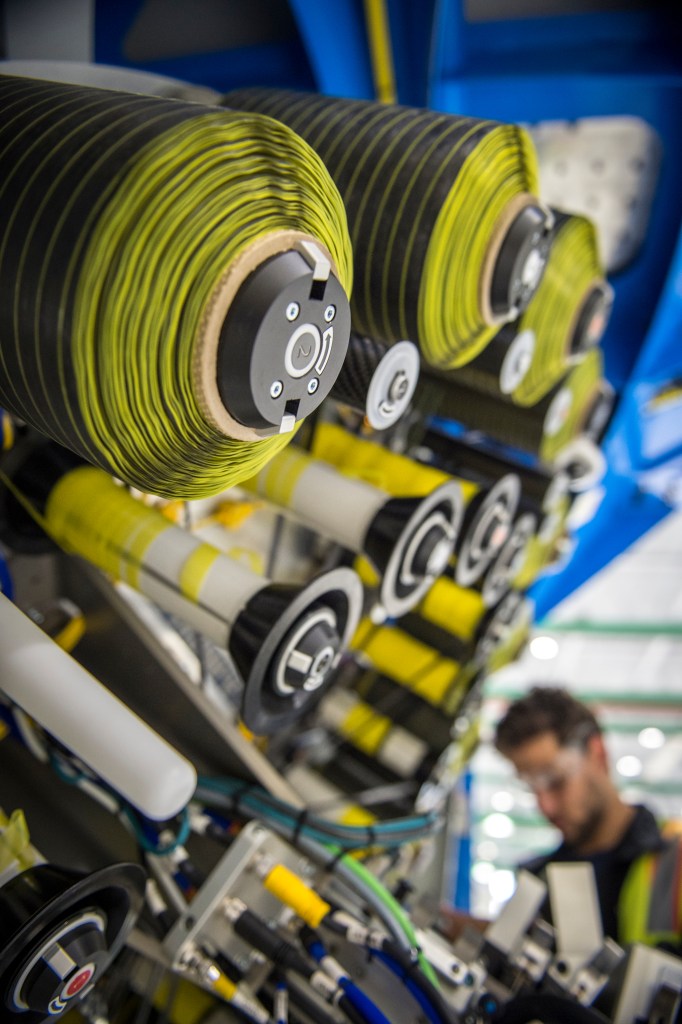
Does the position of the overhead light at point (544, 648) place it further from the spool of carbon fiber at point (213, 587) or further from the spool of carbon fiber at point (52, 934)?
the spool of carbon fiber at point (52, 934)

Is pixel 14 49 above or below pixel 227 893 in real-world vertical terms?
above

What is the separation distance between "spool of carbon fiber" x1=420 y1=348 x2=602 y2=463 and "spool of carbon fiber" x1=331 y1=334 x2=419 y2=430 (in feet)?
2.09

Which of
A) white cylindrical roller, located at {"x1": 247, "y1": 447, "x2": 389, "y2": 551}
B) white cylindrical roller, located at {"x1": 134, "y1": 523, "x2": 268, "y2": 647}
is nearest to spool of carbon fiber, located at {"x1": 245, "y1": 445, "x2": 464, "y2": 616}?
white cylindrical roller, located at {"x1": 247, "y1": 447, "x2": 389, "y2": 551}

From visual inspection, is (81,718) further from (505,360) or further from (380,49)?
(380,49)

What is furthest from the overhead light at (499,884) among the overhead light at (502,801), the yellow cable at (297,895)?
the yellow cable at (297,895)

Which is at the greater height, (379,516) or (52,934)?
(379,516)

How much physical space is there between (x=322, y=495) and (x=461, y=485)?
0.31 meters

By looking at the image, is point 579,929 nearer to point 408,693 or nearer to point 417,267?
point 408,693

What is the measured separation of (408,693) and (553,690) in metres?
0.66

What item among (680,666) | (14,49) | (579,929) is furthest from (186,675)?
(680,666)

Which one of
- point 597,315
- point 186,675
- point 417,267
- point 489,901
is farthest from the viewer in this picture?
point 489,901

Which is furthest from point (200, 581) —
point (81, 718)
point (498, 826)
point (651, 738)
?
point (498, 826)

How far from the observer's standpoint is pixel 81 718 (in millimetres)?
843

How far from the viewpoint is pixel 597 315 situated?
1.53 m
